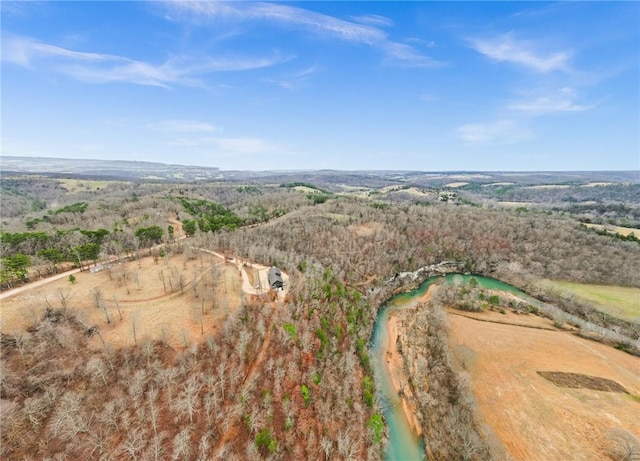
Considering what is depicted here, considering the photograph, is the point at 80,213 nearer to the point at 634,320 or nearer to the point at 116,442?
the point at 116,442

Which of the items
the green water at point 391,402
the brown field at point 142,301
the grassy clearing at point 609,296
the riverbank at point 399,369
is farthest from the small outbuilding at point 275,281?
the grassy clearing at point 609,296

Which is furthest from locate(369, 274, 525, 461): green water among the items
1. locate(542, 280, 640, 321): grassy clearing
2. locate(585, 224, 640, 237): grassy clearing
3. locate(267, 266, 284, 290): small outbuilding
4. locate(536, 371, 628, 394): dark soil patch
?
locate(585, 224, 640, 237): grassy clearing

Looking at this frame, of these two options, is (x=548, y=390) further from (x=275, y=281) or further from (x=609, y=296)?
(x=609, y=296)

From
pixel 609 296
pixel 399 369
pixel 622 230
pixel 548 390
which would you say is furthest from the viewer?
pixel 622 230

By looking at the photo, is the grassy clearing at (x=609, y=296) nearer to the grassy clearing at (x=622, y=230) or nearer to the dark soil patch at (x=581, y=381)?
the dark soil patch at (x=581, y=381)

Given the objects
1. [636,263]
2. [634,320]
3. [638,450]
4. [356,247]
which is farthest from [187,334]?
[636,263]

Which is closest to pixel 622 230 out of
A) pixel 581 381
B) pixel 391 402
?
pixel 581 381
